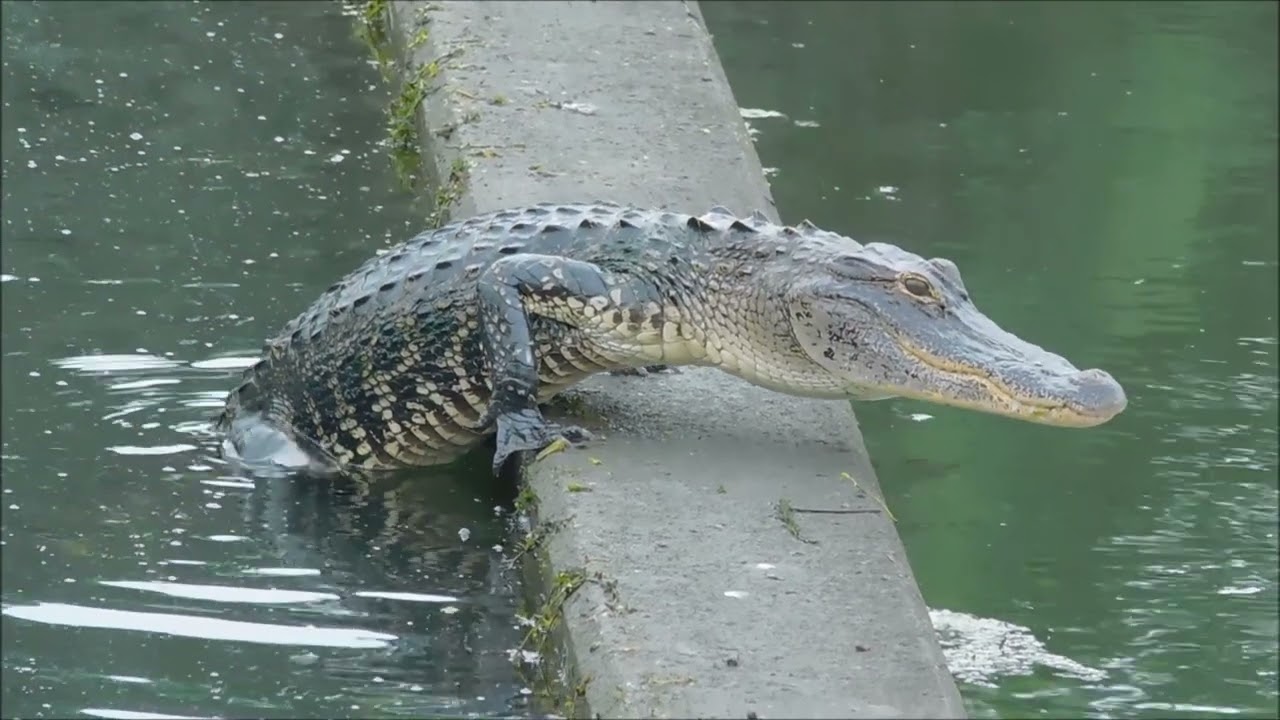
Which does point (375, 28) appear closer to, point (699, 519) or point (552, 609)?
point (699, 519)

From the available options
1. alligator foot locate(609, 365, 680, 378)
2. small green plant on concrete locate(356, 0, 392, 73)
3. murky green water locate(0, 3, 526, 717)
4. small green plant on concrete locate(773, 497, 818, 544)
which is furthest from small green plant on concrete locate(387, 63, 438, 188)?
small green plant on concrete locate(773, 497, 818, 544)

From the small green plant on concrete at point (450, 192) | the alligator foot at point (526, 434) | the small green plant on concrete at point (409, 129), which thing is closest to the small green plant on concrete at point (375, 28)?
the small green plant on concrete at point (409, 129)

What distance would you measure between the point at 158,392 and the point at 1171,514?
9.68ft

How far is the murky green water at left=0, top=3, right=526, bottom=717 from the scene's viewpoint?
5070 mm

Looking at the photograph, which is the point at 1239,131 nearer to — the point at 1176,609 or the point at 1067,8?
the point at 1067,8

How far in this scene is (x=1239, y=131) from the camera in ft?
31.1

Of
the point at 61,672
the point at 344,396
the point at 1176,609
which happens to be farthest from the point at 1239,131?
the point at 61,672

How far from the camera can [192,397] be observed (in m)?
6.50

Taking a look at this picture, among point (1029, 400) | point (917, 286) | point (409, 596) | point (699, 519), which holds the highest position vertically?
point (917, 286)

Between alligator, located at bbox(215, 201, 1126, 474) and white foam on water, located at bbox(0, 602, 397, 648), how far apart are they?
0.62m

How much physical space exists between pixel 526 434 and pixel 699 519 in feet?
2.04

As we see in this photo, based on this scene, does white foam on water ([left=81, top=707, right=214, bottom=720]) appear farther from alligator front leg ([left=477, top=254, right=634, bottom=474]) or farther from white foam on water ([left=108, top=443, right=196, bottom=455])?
white foam on water ([left=108, top=443, right=196, bottom=455])

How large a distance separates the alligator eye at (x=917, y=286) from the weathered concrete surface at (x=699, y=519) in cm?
44

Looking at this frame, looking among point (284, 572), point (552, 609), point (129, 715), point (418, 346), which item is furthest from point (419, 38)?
point (129, 715)
